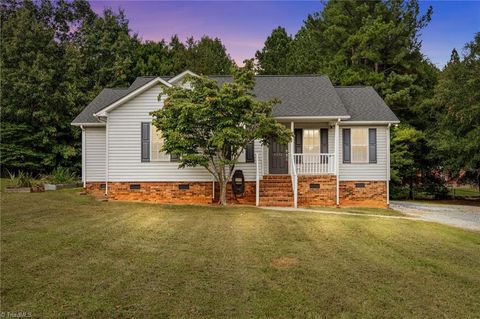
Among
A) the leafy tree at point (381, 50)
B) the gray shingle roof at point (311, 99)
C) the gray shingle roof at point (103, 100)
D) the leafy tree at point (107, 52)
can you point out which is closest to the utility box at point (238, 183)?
the gray shingle roof at point (311, 99)

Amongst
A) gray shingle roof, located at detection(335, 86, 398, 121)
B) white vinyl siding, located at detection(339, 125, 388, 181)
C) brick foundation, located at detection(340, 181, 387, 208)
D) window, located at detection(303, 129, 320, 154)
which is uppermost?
gray shingle roof, located at detection(335, 86, 398, 121)

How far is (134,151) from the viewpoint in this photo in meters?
16.2

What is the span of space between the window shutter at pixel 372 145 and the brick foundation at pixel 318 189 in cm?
216

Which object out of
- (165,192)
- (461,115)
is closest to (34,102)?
(165,192)

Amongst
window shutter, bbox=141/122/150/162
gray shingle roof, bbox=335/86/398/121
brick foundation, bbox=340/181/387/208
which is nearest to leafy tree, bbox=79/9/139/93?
window shutter, bbox=141/122/150/162

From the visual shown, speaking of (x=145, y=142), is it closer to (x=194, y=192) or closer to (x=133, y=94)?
(x=133, y=94)

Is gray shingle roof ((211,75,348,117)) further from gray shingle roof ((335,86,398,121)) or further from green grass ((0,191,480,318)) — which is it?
green grass ((0,191,480,318))

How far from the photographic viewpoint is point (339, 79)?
29344 mm

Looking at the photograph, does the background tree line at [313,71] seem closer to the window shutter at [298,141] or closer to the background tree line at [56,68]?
the background tree line at [56,68]

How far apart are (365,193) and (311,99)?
4654 mm

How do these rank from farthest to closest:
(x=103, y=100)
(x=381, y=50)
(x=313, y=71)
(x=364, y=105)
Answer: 1. (x=313, y=71)
2. (x=381, y=50)
3. (x=103, y=100)
4. (x=364, y=105)

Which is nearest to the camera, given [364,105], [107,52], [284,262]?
[284,262]

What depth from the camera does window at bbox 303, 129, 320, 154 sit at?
17.6 m

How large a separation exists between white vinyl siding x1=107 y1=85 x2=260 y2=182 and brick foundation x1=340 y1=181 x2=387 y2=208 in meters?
5.74
